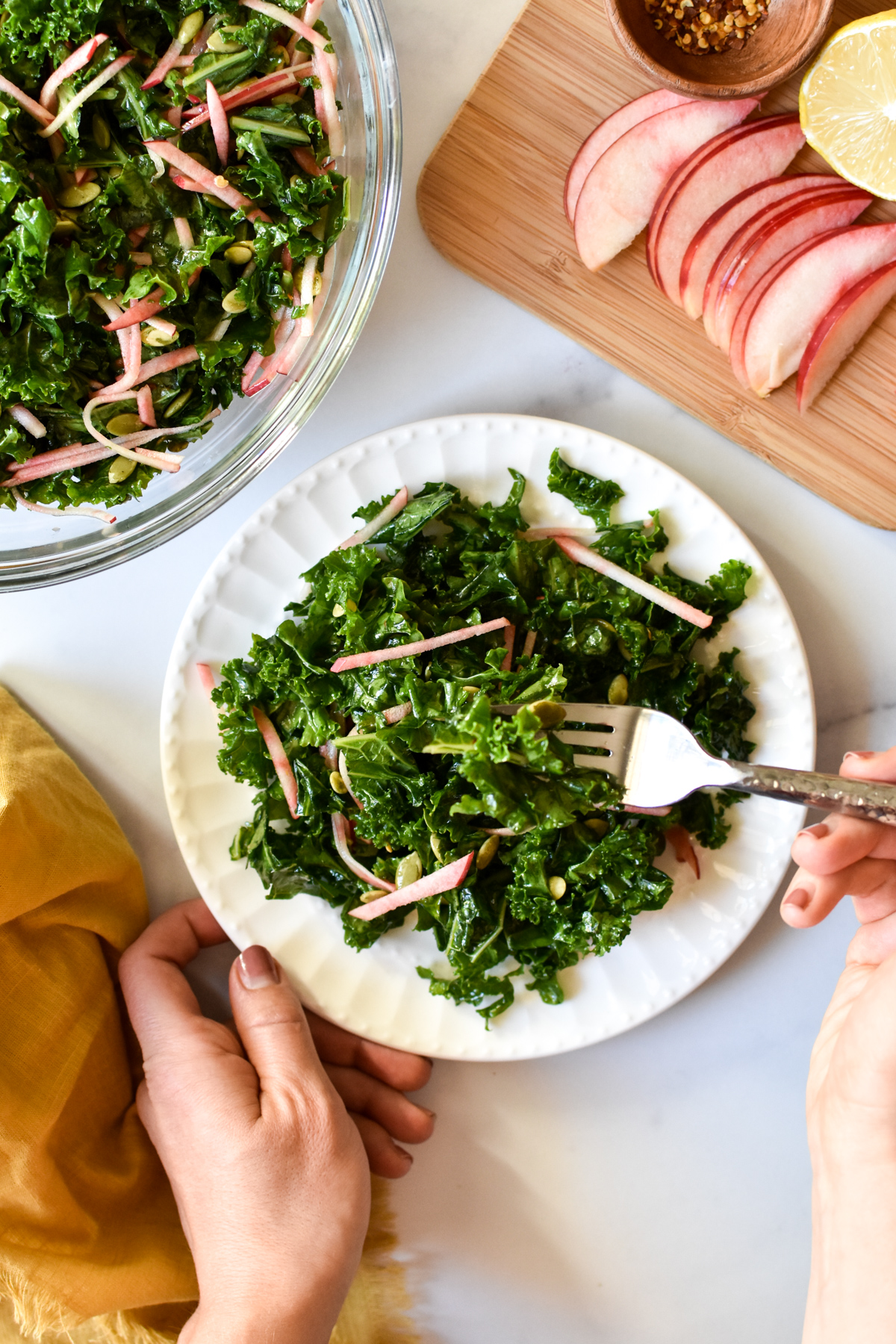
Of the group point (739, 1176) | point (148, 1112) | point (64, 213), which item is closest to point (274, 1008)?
point (148, 1112)

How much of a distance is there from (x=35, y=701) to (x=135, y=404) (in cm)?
86

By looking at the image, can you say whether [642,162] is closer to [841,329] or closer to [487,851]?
[841,329]

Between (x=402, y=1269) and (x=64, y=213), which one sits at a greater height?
(x=64, y=213)

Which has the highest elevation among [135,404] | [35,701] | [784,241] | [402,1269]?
[784,241]

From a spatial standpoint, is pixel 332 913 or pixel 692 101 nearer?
pixel 692 101

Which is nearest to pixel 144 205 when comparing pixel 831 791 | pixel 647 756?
pixel 647 756

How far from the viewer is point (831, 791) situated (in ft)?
4.98

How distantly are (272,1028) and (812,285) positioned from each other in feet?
6.08

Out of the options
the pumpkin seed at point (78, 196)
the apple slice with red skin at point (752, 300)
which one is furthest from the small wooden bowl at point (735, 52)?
the pumpkin seed at point (78, 196)

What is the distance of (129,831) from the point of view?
7.23ft

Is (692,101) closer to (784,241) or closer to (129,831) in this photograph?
(784,241)

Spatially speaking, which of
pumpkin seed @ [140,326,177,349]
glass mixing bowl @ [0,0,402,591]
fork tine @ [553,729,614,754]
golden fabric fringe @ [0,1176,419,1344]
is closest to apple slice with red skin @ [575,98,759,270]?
glass mixing bowl @ [0,0,402,591]

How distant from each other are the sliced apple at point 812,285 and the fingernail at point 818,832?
91 centimetres

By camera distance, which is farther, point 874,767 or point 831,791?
point 874,767
